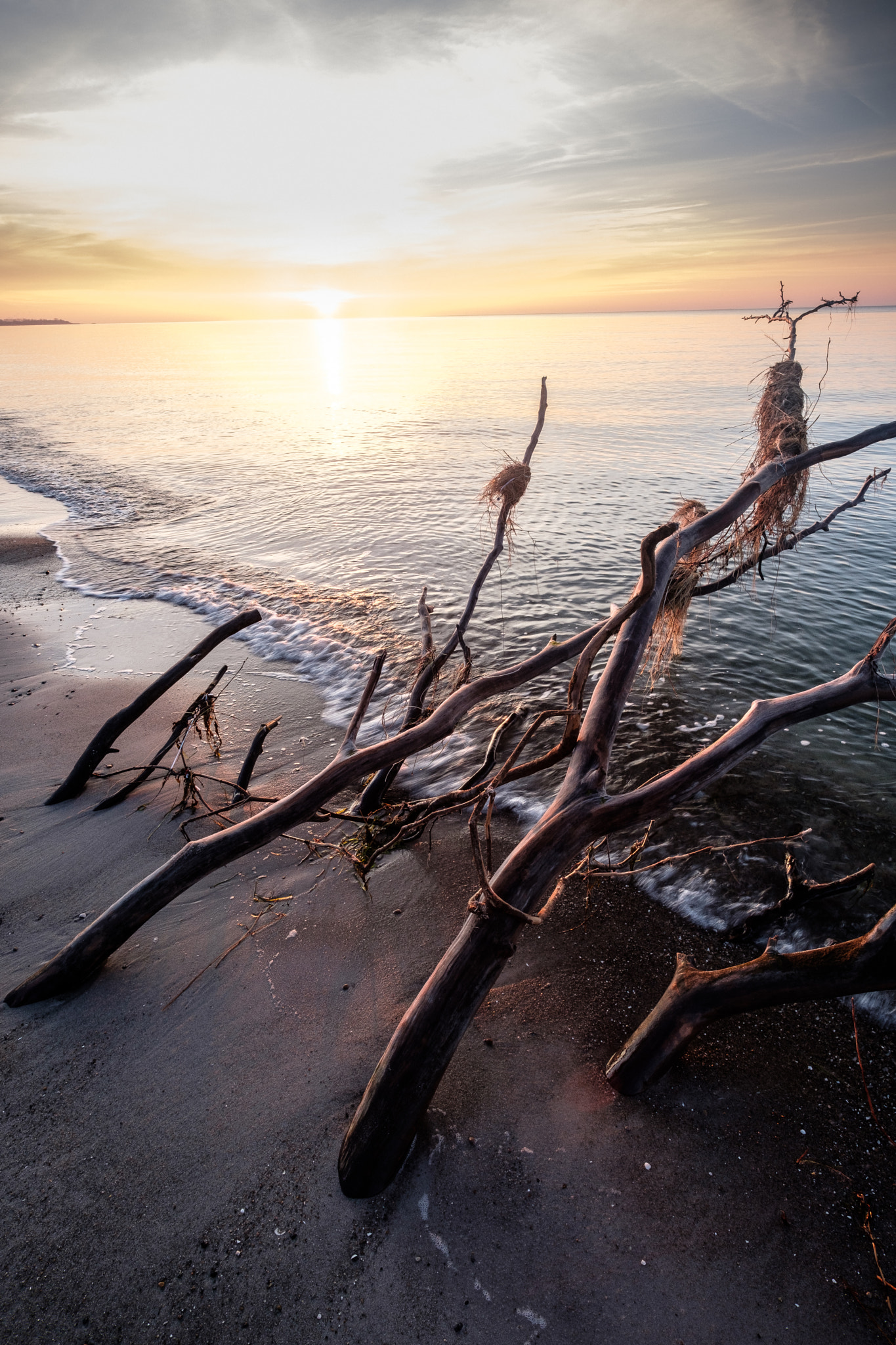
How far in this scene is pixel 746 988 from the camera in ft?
12.0

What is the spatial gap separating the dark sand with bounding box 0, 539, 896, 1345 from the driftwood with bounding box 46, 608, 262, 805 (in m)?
1.54

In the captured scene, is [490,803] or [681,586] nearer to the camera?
[490,803]

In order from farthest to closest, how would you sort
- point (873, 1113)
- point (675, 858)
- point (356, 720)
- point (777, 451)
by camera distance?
1. point (777, 451)
2. point (675, 858)
3. point (356, 720)
4. point (873, 1113)

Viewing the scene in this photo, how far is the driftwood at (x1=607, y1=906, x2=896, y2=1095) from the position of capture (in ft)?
11.0

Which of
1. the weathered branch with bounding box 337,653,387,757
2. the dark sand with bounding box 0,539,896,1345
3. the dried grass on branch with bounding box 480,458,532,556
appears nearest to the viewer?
the dark sand with bounding box 0,539,896,1345

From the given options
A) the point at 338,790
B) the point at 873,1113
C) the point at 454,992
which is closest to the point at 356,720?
the point at 338,790

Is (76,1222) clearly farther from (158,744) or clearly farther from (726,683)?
(726,683)

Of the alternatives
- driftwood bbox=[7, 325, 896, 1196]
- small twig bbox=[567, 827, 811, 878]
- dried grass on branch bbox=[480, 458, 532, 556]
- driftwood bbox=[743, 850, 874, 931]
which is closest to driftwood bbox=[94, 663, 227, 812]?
driftwood bbox=[7, 325, 896, 1196]

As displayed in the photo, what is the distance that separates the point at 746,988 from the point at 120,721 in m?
6.57

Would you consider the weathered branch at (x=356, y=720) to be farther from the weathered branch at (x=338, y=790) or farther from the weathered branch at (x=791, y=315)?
the weathered branch at (x=791, y=315)

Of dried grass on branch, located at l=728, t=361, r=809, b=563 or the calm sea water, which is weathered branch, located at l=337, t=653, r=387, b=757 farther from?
dried grass on branch, located at l=728, t=361, r=809, b=563

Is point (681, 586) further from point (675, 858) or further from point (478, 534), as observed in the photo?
point (478, 534)

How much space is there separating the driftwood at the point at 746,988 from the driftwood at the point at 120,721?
527 cm

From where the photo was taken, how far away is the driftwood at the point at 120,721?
23.5 feet
